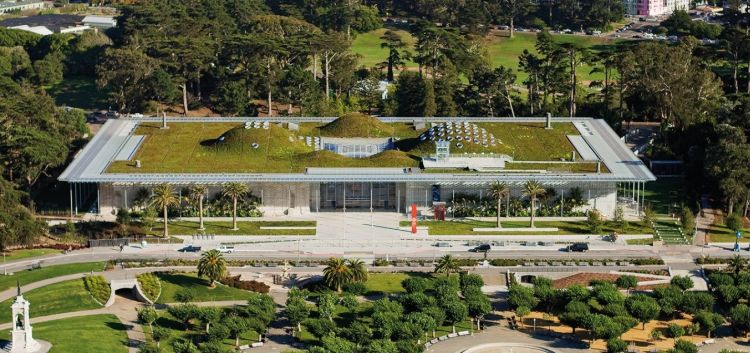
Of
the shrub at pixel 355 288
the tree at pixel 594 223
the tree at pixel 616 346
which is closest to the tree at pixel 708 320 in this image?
the tree at pixel 616 346

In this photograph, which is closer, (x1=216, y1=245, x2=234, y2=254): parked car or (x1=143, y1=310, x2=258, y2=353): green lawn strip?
(x1=143, y1=310, x2=258, y2=353): green lawn strip

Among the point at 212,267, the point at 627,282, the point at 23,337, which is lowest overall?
the point at 23,337

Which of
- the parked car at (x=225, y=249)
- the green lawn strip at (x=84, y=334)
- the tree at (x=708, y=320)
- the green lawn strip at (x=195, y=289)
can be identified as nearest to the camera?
the green lawn strip at (x=84, y=334)

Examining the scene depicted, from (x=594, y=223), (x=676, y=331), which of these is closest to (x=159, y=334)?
(x=676, y=331)

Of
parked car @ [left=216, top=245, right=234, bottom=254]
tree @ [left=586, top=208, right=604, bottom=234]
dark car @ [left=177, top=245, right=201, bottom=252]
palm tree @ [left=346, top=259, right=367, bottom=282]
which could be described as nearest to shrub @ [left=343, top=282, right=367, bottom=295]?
palm tree @ [left=346, top=259, right=367, bottom=282]

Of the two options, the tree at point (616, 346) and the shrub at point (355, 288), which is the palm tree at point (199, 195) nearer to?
the shrub at point (355, 288)

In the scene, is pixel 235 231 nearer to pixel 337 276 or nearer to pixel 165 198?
pixel 165 198

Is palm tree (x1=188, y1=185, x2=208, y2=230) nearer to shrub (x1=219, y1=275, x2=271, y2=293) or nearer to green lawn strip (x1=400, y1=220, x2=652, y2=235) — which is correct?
shrub (x1=219, y1=275, x2=271, y2=293)
